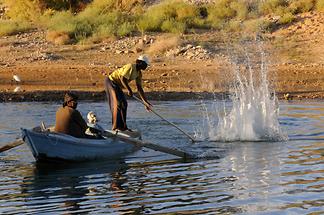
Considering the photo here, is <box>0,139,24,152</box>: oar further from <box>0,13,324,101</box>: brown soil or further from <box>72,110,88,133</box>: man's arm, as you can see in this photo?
<box>0,13,324,101</box>: brown soil

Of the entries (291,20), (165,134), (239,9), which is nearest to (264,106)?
(165,134)

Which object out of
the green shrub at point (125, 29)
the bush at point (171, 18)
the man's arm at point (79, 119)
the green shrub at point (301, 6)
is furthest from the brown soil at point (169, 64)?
the man's arm at point (79, 119)

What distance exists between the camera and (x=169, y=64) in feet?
92.8

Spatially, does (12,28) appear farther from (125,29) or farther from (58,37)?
(125,29)

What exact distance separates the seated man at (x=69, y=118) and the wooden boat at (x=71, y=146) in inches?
7.6

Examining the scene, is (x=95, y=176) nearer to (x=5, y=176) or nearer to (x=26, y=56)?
(x=5, y=176)

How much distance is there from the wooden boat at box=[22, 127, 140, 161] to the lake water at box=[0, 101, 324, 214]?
169 mm

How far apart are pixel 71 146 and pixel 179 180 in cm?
214

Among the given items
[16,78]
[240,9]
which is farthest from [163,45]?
[240,9]

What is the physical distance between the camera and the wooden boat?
13445mm

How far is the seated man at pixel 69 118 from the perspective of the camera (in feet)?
45.4

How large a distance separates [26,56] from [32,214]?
19.3 m

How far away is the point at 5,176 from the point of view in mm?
13023

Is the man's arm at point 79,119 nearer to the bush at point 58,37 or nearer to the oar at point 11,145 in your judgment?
the oar at point 11,145
